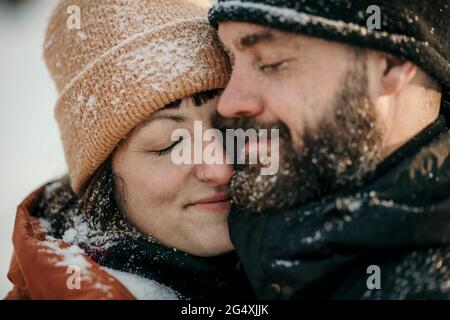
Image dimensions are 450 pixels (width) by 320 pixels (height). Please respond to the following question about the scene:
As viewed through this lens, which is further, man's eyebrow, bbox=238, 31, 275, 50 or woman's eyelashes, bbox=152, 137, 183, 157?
woman's eyelashes, bbox=152, 137, 183, 157

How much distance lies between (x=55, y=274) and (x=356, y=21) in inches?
50.6

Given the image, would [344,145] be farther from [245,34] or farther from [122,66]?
[122,66]

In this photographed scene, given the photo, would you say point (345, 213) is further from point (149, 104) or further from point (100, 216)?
point (100, 216)

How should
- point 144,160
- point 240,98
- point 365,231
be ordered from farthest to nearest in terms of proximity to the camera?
point 144,160 → point 240,98 → point 365,231

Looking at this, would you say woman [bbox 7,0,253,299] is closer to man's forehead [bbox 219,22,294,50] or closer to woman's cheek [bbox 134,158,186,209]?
woman's cheek [bbox 134,158,186,209]

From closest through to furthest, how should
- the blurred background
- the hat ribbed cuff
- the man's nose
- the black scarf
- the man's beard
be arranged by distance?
1. the black scarf
2. the man's beard
3. the man's nose
4. the hat ribbed cuff
5. the blurred background

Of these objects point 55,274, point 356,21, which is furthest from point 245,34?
point 55,274

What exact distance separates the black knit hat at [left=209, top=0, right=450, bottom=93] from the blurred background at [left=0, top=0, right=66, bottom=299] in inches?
134

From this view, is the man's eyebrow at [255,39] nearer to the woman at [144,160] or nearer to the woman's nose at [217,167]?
the woman at [144,160]

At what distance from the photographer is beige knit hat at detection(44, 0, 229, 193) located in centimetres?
194

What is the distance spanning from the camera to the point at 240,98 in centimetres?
172

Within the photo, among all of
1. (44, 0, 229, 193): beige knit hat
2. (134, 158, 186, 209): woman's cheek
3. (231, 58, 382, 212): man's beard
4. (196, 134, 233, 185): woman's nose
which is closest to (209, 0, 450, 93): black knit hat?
(231, 58, 382, 212): man's beard

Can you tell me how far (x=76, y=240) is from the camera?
2.14 metres

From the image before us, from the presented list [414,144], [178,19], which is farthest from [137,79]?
[414,144]
